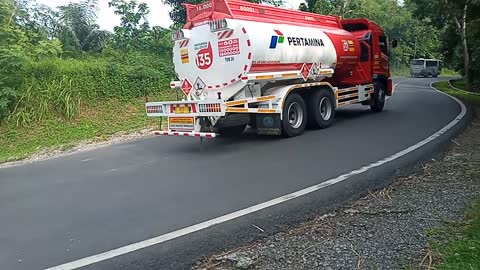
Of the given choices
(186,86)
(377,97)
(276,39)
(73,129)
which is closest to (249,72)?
(276,39)

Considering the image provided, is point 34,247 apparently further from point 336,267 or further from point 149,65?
point 149,65

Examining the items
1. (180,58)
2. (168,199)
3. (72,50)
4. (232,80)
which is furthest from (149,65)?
(168,199)

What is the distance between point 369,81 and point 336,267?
1142cm

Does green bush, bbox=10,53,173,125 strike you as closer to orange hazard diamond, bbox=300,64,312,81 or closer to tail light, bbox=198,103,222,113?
tail light, bbox=198,103,222,113

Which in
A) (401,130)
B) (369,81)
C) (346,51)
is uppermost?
(346,51)

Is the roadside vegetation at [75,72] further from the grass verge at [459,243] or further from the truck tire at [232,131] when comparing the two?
the grass verge at [459,243]

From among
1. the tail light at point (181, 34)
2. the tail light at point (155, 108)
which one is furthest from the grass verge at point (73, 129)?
the tail light at point (181, 34)

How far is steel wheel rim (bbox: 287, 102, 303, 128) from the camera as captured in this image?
10750mm

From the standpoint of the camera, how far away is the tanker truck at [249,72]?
959cm

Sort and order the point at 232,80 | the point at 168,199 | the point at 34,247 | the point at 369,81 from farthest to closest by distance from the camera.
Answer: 1. the point at 369,81
2. the point at 232,80
3. the point at 168,199
4. the point at 34,247

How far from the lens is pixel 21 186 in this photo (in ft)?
24.7

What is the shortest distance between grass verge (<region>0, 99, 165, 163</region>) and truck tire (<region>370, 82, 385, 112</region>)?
6.82 metres

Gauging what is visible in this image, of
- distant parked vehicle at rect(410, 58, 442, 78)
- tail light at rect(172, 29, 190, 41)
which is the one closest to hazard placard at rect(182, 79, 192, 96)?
tail light at rect(172, 29, 190, 41)

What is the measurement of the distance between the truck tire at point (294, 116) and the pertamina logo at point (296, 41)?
3.91 feet
